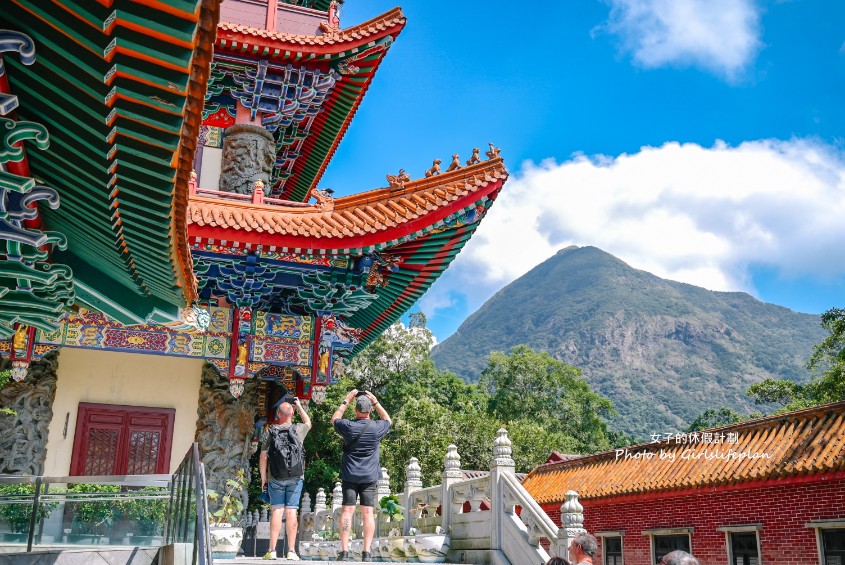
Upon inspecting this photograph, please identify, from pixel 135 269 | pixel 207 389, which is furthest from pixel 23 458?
pixel 135 269

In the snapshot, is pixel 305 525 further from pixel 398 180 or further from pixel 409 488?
pixel 398 180

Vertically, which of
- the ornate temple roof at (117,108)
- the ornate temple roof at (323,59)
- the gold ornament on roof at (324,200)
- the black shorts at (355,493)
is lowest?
the black shorts at (355,493)

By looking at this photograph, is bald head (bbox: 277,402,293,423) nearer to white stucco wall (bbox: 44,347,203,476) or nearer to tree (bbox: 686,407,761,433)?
white stucco wall (bbox: 44,347,203,476)

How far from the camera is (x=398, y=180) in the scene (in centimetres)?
1125

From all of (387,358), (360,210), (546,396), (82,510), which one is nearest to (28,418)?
(82,510)

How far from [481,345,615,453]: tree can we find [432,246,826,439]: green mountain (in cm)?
5639

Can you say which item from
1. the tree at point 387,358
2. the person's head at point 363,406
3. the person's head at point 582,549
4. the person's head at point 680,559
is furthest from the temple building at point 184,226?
the tree at point 387,358

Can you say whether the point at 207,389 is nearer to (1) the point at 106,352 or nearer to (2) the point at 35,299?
(1) the point at 106,352

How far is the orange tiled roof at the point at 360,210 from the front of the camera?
10156 millimetres

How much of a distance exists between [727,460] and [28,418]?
14.9 m

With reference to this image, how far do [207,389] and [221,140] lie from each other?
194 inches

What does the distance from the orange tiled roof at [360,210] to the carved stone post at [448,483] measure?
11.1ft

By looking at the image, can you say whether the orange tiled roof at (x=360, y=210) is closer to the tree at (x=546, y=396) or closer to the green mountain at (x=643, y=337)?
the tree at (x=546, y=396)

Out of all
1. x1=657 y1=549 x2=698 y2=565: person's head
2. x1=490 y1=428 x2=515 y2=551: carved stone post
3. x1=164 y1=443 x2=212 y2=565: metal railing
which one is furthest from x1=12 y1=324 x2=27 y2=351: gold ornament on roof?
x1=657 y1=549 x2=698 y2=565: person's head
